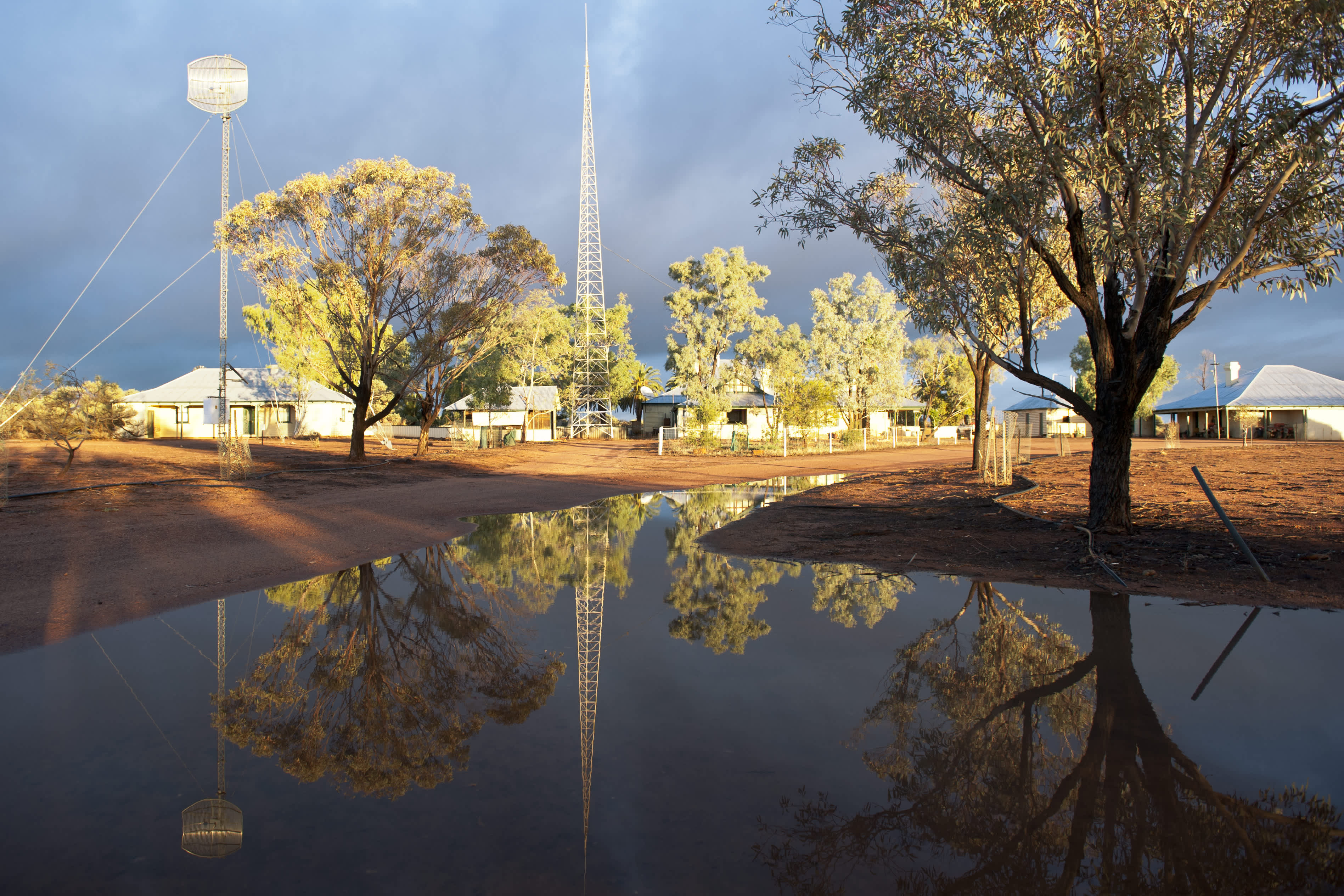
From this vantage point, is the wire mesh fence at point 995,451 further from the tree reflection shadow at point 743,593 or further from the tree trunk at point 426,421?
the tree trunk at point 426,421

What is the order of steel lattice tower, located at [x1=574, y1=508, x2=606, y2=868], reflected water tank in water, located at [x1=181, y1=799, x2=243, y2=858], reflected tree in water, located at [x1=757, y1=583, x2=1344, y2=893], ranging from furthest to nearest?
steel lattice tower, located at [x1=574, y1=508, x2=606, y2=868] → reflected water tank in water, located at [x1=181, y1=799, x2=243, y2=858] → reflected tree in water, located at [x1=757, y1=583, x2=1344, y2=893]

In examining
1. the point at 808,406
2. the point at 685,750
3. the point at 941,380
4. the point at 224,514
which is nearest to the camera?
the point at 685,750

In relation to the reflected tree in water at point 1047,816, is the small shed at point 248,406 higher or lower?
higher

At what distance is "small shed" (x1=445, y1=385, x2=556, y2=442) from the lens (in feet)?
177

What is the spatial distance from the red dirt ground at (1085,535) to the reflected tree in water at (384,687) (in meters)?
5.05

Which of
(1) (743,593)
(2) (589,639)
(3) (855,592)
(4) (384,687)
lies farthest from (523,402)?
(4) (384,687)

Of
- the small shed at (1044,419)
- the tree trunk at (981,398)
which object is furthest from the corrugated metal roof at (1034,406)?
the tree trunk at (981,398)

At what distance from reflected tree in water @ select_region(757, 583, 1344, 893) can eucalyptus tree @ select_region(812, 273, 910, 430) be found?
4522 cm

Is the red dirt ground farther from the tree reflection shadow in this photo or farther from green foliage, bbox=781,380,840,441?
green foliage, bbox=781,380,840,441

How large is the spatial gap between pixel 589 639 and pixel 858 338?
4587 centimetres

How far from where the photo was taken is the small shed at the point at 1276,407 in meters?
46.2

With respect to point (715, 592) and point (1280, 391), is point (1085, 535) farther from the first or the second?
point (1280, 391)

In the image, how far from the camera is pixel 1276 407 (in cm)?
4753

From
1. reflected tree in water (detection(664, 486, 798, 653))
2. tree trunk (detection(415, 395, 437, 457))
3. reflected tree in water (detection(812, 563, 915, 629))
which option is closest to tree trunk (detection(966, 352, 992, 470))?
reflected tree in water (detection(664, 486, 798, 653))
